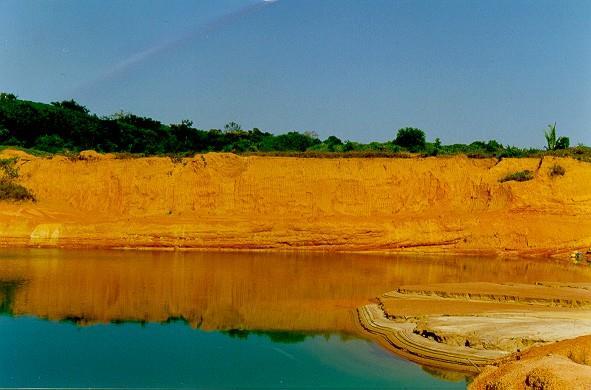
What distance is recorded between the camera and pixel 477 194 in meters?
29.2

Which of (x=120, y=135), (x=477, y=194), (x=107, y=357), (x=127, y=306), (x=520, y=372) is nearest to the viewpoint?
(x=520, y=372)

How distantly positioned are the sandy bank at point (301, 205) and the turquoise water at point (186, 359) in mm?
13413

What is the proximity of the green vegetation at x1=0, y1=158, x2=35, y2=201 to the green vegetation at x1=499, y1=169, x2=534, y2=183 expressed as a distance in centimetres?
2259

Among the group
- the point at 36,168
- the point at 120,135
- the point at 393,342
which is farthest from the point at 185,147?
the point at 393,342

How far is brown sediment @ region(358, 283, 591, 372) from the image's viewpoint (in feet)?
33.2

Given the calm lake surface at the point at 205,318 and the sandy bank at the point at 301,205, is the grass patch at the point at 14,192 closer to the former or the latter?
the sandy bank at the point at 301,205

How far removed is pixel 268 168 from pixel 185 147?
752 inches

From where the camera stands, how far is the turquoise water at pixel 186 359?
8.93m

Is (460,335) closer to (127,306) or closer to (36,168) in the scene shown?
(127,306)

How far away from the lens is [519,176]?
29.0 meters

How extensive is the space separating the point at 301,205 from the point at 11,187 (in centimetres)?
1365

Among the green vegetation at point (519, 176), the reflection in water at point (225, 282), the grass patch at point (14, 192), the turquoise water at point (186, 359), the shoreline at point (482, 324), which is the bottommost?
the reflection in water at point (225, 282)

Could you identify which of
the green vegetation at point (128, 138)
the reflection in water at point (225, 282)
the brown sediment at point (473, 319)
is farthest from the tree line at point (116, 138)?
the brown sediment at point (473, 319)

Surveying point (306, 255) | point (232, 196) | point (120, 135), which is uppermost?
point (120, 135)
